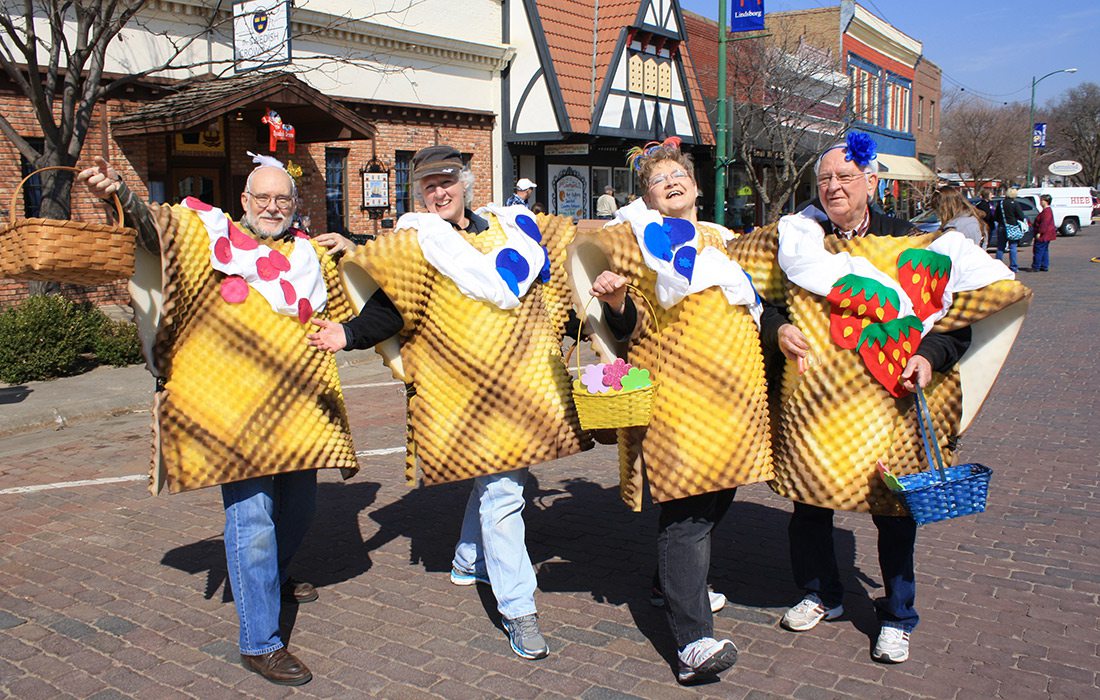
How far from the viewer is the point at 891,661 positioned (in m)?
3.53

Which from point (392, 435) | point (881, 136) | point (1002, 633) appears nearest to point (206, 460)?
point (1002, 633)

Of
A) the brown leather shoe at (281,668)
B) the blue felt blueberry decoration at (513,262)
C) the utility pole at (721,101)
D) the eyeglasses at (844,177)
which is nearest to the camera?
the eyeglasses at (844,177)

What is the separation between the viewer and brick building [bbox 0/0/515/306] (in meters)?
13.6

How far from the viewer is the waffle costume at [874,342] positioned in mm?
3279

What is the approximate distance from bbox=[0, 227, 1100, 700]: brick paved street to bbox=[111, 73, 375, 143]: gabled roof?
7.68 metres

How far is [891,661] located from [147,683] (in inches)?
107

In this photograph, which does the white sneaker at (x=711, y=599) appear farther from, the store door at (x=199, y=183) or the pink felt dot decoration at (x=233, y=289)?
the store door at (x=199, y=183)

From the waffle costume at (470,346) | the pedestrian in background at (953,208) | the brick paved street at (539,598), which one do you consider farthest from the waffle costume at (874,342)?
the pedestrian in background at (953,208)

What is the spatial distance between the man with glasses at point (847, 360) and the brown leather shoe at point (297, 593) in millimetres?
2141

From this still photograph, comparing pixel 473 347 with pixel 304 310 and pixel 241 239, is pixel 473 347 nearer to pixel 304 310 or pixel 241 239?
pixel 304 310

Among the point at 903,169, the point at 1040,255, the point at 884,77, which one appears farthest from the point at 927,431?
the point at 884,77

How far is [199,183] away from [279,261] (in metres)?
12.9

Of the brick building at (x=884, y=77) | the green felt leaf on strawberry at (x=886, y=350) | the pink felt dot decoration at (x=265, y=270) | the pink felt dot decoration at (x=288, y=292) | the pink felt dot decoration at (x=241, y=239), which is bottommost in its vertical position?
the green felt leaf on strawberry at (x=886, y=350)

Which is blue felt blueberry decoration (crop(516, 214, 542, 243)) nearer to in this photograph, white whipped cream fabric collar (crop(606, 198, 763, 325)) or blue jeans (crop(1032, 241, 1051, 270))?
white whipped cream fabric collar (crop(606, 198, 763, 325))
